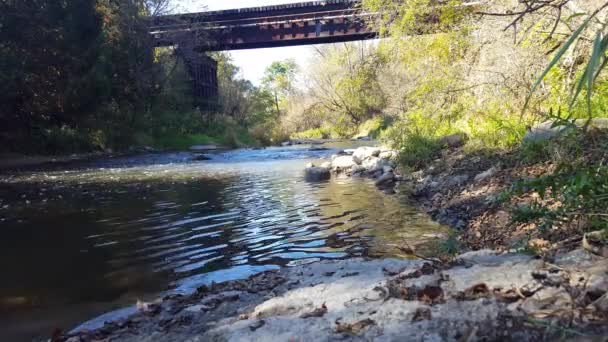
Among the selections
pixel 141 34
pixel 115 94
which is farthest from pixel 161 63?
pixel 115 94

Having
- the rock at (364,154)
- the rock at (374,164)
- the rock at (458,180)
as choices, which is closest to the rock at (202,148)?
the rock at (364,154)

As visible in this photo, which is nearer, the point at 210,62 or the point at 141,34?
the point at 141,34

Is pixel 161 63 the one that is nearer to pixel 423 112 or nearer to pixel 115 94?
pixel 115 94

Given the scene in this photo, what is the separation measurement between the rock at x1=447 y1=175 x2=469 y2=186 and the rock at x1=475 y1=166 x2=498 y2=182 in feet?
1.13

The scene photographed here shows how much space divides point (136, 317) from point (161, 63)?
2838cm

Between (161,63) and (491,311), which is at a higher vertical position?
(161,63)

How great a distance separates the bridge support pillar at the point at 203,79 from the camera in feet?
112

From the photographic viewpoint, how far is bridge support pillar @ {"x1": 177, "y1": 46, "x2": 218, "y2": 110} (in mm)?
34056

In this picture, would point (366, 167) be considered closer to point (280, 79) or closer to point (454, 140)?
point (454, 140)

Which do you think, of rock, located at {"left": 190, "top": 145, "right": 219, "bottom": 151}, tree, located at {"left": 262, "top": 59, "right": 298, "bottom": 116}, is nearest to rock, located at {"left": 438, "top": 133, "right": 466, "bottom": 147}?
rock, located at {"left": 190, "top": 145, "right": 219, "bottom": 151}

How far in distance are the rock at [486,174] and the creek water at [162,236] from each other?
119 cm

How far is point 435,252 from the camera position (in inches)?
201

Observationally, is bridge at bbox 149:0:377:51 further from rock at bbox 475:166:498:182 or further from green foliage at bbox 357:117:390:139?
rock at bbox 475:166:498:182

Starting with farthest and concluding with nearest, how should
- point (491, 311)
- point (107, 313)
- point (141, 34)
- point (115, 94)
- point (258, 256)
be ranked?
point (141, 34)
point (115, 94)
point (258, 256)
point (107, 313)
point (491, 311)
